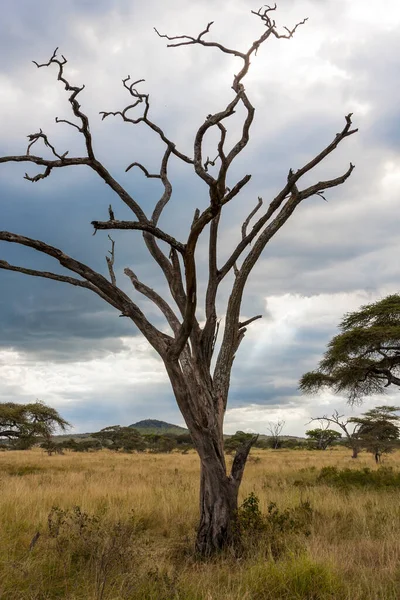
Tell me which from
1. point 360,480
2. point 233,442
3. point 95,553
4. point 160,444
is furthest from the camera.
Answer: point 160,444

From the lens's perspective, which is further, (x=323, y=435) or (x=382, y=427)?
(x=323, y=435)

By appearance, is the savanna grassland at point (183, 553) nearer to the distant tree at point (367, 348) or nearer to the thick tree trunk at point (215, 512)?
the thick tree trunk at point (215, 512)

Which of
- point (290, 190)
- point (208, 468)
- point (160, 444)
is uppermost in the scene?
point (290, 190)

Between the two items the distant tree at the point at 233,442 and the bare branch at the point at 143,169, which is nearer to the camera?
the bare branch at the point at 143,169

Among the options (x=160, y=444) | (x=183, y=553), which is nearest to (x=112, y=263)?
(x=183, y=553)

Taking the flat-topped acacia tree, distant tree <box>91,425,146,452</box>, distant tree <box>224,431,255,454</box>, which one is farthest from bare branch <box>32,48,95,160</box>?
distant tree <box>91,425,146,452</box>

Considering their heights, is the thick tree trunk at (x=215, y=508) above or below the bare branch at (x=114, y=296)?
below

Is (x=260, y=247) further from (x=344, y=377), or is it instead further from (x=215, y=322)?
(x=344, y=377)

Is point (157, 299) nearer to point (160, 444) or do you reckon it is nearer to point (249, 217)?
point (249, 217)

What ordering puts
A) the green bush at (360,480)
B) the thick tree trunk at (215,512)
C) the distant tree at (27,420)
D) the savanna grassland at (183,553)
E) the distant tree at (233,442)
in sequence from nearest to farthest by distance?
the savanna grassland at (183,553) < the thick tree trunk at (215,512) < the green bush at (360,480) < the distant tree at (27,420) < the distant tree at (233,442)

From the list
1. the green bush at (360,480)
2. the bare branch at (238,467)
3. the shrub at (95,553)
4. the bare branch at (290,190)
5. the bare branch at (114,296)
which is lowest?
the shrub at (95,553)

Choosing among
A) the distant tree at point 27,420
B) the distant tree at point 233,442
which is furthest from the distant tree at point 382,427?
the distant tree at point 27,420

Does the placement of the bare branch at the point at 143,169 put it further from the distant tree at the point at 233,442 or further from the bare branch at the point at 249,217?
the distant tree at the point at 233,442

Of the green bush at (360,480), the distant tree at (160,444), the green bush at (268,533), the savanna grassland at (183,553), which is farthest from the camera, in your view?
the distant tree at (160,444)
